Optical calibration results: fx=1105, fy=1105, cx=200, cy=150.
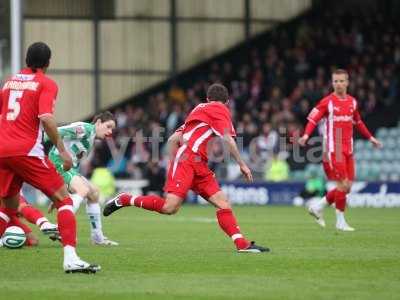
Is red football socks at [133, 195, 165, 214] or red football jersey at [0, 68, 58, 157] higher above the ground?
red football jersey at [0, 68, 58, 157]

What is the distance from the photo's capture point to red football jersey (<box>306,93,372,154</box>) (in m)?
18.3

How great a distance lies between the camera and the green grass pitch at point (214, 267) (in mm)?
9759

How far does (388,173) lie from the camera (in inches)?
1209

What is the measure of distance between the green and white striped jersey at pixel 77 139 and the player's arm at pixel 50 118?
140 inches

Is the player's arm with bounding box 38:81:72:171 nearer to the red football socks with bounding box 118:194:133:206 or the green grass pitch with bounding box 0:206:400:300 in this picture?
the green grass pitch with bounding box 0:206:400:300

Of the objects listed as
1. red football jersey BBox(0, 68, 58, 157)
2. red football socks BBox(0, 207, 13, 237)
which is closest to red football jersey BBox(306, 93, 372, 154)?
red football socks BBox(0, 207, 13, 237)

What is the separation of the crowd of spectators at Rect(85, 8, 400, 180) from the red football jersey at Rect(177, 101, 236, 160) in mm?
17532

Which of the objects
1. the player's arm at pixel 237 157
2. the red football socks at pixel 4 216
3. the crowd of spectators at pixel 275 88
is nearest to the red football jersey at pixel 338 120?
the player's arm at pixel 237 157

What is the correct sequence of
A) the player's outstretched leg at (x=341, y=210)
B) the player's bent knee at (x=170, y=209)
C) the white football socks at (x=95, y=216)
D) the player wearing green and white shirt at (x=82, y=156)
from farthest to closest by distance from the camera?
the player's outstretched leg at (x=341, y=210) → the white football socks at (x=95, y=216) → the player wearing green and white shirt at (x=82, y=156) → the player's bent knee at (x=170, y=209)

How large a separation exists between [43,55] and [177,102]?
24810 millimetres

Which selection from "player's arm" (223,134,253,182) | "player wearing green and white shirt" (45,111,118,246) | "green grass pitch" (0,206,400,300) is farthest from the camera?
"player wearing green and white shirt" (45,111,118,246)

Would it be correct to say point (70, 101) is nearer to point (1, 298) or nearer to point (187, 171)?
point (187, 171)

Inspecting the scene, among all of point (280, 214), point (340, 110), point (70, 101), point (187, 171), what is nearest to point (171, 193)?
point (187, 171)

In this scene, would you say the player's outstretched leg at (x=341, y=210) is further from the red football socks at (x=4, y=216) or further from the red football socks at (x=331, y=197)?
the red football socks at (x=4, y=216)
